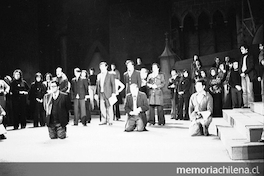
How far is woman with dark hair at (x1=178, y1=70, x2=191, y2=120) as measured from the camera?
7.79 m

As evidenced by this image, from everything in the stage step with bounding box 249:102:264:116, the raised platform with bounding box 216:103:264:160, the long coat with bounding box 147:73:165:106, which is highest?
the long coat with bounding box 147:73:165:106

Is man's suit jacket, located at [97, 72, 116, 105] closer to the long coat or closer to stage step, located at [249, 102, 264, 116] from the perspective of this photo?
the long coat

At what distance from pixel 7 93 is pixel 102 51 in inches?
242

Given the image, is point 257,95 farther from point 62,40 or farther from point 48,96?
point 62,40

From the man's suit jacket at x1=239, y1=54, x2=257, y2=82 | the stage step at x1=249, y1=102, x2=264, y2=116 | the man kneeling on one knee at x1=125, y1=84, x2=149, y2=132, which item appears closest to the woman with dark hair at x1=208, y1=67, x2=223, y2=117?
the man's suit jacket at x1=239, y1=54, x2=257, y2=82

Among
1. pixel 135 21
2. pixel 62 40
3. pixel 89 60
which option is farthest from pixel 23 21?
pixel 135 21

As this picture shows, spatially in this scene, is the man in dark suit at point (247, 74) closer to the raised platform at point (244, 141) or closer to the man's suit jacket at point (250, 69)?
the man's suit jacket at point (250, 69)

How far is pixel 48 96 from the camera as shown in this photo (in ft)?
17.9

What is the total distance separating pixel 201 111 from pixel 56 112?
2362 mm

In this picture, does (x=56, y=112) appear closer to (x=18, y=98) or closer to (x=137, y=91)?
(x=137, y=91)

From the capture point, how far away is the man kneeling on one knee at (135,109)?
18.9 ft

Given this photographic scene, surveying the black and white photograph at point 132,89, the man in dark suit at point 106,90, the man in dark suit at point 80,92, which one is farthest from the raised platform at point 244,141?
the man in dark suit at point 80,92

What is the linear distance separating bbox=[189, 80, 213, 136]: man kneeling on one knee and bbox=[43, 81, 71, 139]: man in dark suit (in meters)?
2.09

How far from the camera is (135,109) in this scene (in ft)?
18.9
